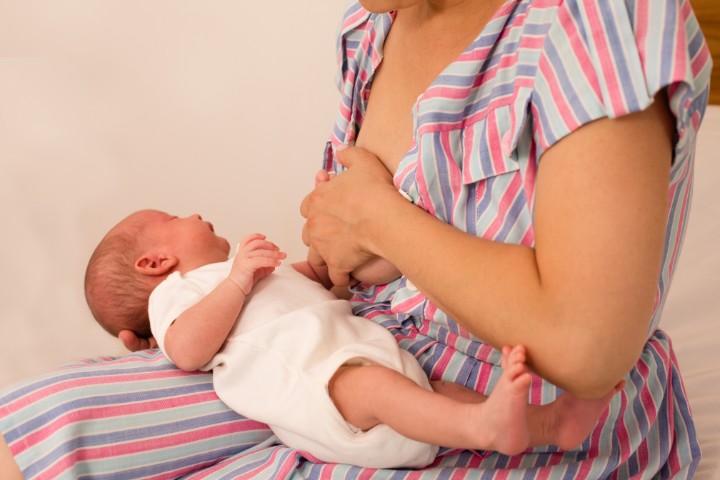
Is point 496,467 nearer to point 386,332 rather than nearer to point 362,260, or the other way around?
point 386,332

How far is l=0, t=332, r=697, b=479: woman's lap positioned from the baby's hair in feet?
0.53

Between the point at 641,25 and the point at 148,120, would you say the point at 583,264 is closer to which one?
the point at 641,25

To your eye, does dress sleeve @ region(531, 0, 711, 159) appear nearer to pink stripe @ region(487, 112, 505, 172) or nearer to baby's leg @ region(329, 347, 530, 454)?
pink stripe @ region(487, 112, 505, 172)

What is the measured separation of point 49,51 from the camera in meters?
2.46

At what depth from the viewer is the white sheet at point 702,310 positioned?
1.41 meters

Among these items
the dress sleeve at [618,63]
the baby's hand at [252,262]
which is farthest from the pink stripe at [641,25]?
the baby's hand at [252,262]

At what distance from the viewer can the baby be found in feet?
3.38

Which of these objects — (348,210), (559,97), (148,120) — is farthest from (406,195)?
(148,120)

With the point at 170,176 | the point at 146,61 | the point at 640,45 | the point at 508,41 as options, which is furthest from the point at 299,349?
the point at 146,61

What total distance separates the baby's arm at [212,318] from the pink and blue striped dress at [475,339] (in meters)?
0.07

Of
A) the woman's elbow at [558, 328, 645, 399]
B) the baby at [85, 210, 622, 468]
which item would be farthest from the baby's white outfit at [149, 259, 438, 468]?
the woman's elbow at [558, 328, 645, 399]

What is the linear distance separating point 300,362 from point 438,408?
0.23m

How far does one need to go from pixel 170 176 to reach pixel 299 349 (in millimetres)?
1223

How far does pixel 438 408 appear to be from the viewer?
103 cm
